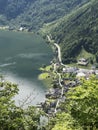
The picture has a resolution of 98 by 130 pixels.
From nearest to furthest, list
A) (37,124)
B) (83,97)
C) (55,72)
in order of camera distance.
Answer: (83,97), (37,124), (55,72)

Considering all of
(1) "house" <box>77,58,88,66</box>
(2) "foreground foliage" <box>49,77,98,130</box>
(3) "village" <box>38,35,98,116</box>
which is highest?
(1) "house" <box>77,58,88,66</box>

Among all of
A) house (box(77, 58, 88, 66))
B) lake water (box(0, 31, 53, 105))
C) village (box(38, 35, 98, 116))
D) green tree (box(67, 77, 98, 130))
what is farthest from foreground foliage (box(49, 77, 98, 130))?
house (box(77, 58, 88, 66))

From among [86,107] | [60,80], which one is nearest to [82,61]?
[60,80]

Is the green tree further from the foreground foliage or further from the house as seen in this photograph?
the house

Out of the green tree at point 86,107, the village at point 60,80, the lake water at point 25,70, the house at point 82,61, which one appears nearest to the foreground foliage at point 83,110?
the green tree at point 86,107

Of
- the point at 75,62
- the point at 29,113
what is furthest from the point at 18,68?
the point at 29,113

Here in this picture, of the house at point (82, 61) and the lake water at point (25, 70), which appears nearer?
the lake water at point (25, 70)

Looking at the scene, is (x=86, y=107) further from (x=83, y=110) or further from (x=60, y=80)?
(x=60, y=80)

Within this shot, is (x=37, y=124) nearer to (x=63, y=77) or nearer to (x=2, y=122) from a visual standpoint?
(x=2, y=122)

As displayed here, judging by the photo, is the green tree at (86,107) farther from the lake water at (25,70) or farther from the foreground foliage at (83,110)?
the lake water at (25,70)
